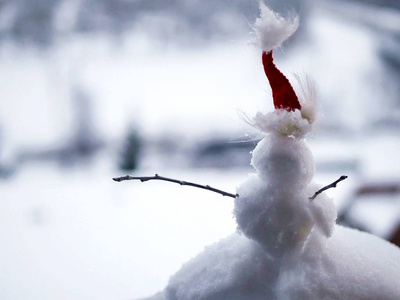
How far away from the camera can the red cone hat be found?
1.28ft

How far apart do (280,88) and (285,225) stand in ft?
0.38

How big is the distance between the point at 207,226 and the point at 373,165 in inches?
54.9

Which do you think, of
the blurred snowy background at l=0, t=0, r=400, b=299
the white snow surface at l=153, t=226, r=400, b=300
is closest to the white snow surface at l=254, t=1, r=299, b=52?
the white snow surface at l=153, t=226, r=400, b=300

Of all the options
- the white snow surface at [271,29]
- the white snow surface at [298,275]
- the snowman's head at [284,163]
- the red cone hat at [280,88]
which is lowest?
the white snow surface at [298,275]

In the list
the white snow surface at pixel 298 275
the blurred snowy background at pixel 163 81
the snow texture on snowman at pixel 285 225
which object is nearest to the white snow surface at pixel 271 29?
the snow texture on snowman at pixel 285 225

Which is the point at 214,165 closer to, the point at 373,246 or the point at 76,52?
the point at 76,52

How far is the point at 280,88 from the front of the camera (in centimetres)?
39

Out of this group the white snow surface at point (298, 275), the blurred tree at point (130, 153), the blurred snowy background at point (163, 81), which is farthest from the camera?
the blurred snowy background at point (163, 81)

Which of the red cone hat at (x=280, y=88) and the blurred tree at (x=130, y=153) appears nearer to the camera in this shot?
the red cone hat at (x=280, y=88)

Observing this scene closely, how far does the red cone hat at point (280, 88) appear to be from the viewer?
391 mm

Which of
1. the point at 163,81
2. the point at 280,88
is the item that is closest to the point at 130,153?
the point at 163,81

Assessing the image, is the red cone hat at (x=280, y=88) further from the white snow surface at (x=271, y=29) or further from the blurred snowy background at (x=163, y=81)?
the blurred snowy background at (x=163, y=81)

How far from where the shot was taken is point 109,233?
1.11 m

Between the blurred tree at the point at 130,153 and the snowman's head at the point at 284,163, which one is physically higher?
the snowman's head at the point at 284,163
